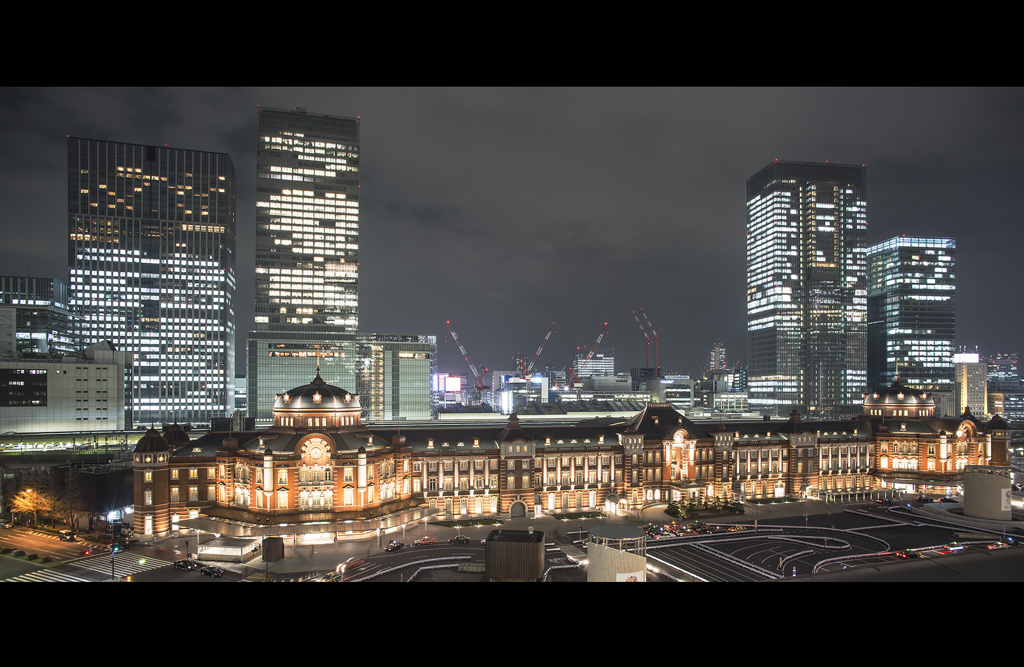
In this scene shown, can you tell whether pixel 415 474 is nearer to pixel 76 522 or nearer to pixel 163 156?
pixel 76 522

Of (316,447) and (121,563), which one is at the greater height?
(316,447)

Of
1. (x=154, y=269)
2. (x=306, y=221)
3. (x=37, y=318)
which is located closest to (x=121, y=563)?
(x=306, y=221)

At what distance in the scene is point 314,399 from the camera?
7500cm

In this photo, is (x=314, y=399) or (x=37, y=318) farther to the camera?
(x=37, y=318)

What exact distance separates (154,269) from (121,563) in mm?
134566

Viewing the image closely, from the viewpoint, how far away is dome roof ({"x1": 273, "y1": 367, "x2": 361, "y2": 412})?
75.0 meters

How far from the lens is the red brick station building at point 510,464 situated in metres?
70.1

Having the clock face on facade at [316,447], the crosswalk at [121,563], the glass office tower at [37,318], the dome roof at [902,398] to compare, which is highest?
the glass office tower at [37,318]

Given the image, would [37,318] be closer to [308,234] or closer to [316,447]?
[308,234]

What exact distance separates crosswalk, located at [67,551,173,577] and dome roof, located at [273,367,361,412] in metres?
21.3

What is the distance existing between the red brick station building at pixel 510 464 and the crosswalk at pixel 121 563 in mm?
7146

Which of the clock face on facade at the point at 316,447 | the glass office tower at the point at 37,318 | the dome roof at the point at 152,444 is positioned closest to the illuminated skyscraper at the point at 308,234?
the glass office tower at the point at 37,318

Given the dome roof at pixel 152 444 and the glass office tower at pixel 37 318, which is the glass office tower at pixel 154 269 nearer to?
the glass office tower at pixel 37 318
